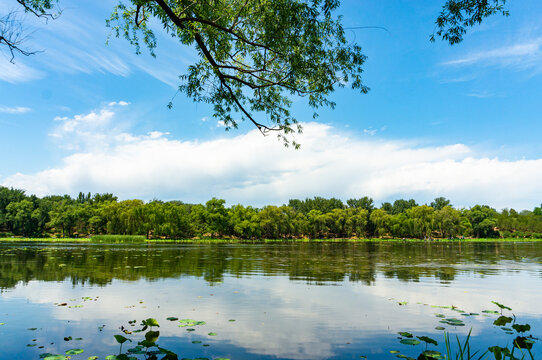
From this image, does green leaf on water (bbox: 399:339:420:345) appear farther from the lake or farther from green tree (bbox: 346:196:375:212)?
green tree (bbox: 346:196:375:212)

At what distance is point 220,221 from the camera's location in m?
97.3

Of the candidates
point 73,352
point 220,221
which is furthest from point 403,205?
point 73,352

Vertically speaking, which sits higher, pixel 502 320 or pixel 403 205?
pixel 403 205

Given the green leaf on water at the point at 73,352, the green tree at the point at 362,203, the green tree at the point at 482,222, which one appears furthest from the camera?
the green tree at the point at 362,203

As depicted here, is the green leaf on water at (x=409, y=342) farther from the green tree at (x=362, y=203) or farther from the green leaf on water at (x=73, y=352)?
the green tree at (x=362, y=203)

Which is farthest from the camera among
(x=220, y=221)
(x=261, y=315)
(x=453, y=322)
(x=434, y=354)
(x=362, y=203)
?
(x=362, y=203)

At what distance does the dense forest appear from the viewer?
300ft

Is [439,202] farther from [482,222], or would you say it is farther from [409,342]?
[409,342]

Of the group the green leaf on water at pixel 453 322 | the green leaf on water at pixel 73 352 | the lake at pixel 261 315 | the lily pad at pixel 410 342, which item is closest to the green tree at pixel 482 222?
the lake at pixel 261 315

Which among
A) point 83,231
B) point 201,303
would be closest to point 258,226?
point 83,231

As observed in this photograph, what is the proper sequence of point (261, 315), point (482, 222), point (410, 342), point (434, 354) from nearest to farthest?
point (434, 354), point (410, 342), point (261, 315), point (482, 222)

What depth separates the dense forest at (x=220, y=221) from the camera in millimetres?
91562

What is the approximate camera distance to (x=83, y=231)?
109875mm

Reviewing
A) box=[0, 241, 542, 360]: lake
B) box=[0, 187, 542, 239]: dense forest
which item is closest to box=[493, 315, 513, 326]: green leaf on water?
box=[0, 241, 542, 360]: lake
